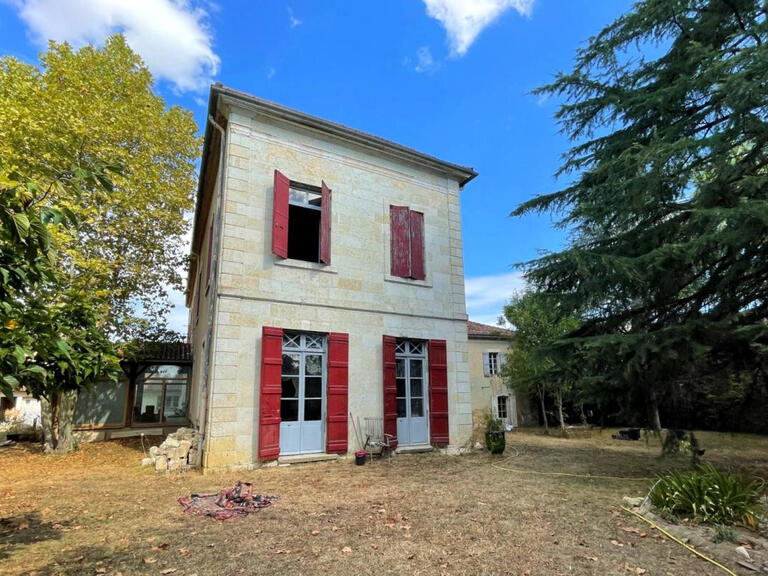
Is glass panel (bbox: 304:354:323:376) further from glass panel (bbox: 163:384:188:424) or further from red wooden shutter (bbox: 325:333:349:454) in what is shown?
glass panel (bbox: 163:384:188:424)

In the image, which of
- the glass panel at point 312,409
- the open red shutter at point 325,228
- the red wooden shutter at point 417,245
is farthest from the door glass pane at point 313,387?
the red wooden shutter at point 417,245

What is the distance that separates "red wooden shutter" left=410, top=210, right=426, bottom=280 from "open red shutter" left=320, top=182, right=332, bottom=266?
84.6 inches

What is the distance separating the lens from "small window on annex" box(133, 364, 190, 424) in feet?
44.8

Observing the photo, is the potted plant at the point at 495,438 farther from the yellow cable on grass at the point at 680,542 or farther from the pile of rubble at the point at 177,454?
the pile of rubble at the point at 177,454

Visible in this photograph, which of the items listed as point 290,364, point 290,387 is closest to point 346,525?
point 290,387

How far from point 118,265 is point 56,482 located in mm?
6257

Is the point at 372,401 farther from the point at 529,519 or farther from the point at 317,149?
the point at 317,149

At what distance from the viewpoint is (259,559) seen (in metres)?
3.54

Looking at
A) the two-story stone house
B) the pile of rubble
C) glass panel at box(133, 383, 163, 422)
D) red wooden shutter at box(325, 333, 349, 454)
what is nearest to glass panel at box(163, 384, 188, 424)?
glass panel at box(133, 383, 163, 422)

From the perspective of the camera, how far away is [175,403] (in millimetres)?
14141

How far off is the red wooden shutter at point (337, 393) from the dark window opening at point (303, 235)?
7.75 ft

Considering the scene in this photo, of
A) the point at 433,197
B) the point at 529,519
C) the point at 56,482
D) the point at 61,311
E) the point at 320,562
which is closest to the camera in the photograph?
the point at 61,311

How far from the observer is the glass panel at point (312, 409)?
8.04 meters

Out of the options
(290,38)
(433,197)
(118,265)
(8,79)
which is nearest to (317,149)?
(290,38)
